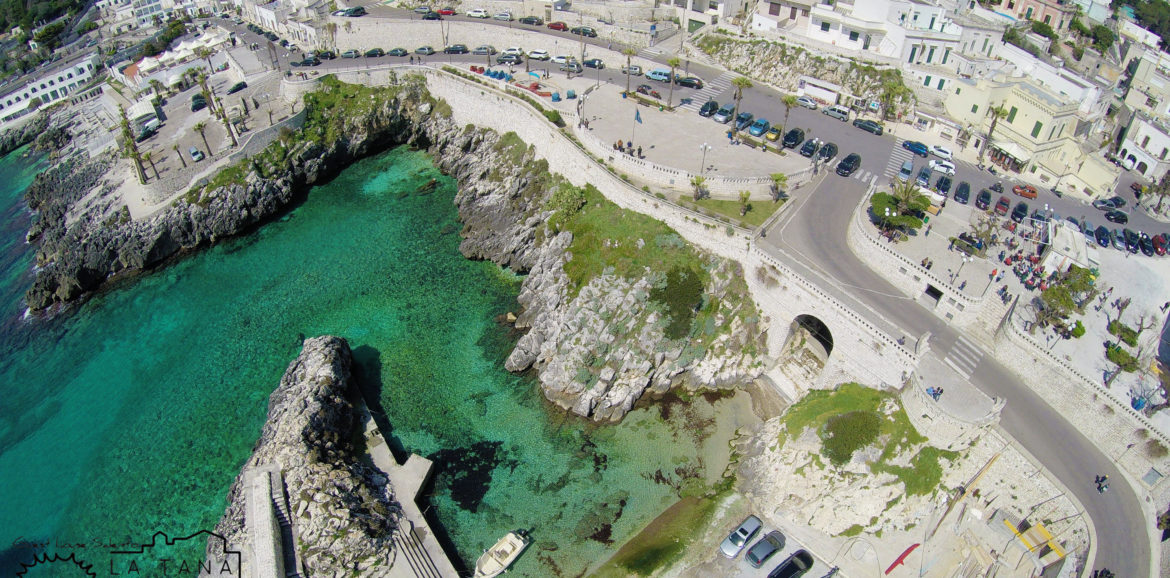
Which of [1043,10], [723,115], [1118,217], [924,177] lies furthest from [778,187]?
[1043,10]

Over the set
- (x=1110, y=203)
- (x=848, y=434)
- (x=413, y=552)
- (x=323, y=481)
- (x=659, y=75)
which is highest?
(x=659, y=75)

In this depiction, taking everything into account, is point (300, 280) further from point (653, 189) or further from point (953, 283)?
point (953, 283)

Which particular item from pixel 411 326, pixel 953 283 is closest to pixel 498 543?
pixel 411 326

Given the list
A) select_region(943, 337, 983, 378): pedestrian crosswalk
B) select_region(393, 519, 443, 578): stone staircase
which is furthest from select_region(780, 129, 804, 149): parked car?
select_region(393, 519, 443, 578): stone staircase

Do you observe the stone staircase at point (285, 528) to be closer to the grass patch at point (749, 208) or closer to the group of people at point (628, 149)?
the grass patch at point (749, 208)

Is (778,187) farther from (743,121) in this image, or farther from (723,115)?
(723,115)

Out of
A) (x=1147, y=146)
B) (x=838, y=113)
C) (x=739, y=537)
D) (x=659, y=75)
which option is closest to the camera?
(x=739, y=537)

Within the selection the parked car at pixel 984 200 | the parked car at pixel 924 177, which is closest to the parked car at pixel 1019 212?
the parked car at pixel 984 200
